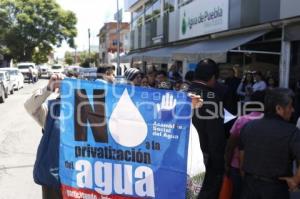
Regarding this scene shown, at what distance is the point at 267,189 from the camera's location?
3801 millimetres

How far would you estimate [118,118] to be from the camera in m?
3.85

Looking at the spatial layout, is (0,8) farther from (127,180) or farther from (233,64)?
(127,180)

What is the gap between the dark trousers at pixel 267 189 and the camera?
3.79 m

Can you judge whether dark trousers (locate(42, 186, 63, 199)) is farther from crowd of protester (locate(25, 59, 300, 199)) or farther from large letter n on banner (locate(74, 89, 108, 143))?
large letter n on banner (locate(74, 89, 108, 143))

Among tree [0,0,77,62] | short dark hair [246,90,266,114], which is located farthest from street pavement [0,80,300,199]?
tree [0,0,77,62]

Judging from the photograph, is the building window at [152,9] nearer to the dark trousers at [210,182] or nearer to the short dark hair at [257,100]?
the short dark hair at [257,100]

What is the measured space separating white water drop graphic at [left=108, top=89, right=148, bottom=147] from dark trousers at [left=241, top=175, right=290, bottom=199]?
98cm

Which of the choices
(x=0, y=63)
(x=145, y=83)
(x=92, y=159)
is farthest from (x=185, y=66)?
(x=0, y=63)

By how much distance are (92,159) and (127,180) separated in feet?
1.08

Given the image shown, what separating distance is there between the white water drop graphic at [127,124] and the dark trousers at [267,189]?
977 mm

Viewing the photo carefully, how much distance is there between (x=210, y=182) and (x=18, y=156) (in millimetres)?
5597

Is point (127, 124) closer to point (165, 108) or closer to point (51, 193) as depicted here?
point (165, 108)

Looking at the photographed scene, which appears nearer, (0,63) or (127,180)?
(127,180)

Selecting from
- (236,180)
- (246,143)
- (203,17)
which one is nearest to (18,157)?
(236,180)
